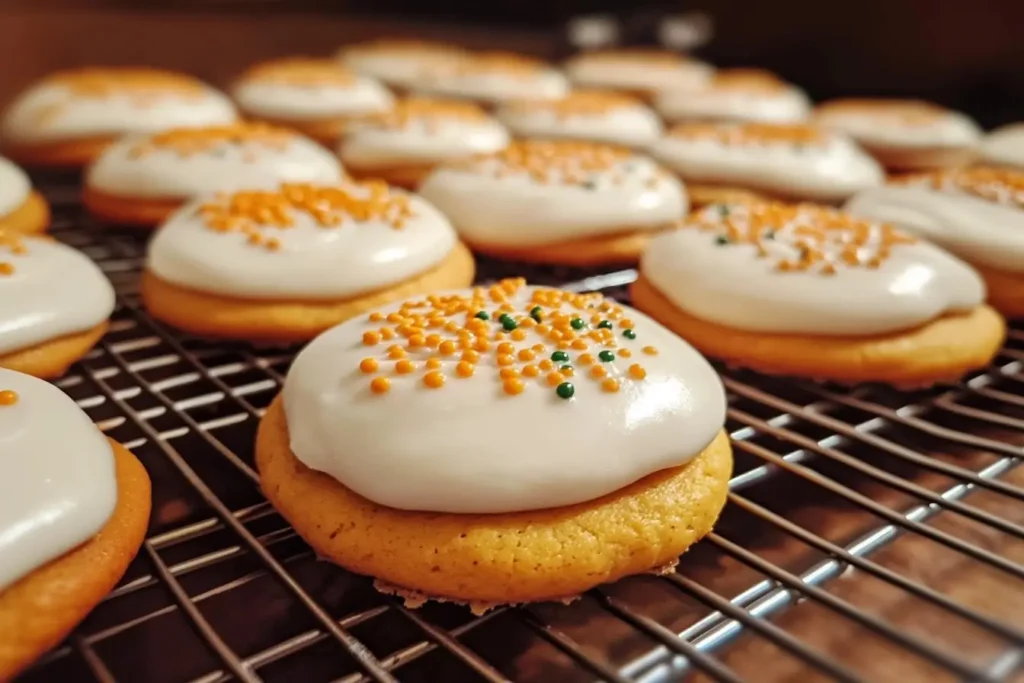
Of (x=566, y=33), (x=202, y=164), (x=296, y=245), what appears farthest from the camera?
(x=566, y=33)

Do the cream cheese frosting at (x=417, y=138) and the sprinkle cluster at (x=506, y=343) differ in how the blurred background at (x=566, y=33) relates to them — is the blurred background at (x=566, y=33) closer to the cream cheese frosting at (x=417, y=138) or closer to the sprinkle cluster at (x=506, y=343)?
the cream cheese frosting at (x=417, y=138)

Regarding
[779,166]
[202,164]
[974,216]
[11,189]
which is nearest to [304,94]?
[202,164]

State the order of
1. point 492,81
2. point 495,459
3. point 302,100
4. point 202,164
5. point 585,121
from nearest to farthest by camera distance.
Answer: point 495,459 < point 202,164 < point 585,121 < point 302,100 < point 492,81

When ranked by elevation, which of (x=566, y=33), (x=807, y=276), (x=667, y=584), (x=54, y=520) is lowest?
(x=667, y=584)

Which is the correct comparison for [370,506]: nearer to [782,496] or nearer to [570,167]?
[782,496]

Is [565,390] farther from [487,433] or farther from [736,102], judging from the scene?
[736,102]

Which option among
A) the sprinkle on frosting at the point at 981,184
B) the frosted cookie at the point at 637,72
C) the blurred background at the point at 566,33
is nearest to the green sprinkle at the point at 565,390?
the sprinkle on frosting at the point at 981,184

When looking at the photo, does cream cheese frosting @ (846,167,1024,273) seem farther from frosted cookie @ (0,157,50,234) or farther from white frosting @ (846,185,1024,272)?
frosted cookie @ (0,157,50,234)
